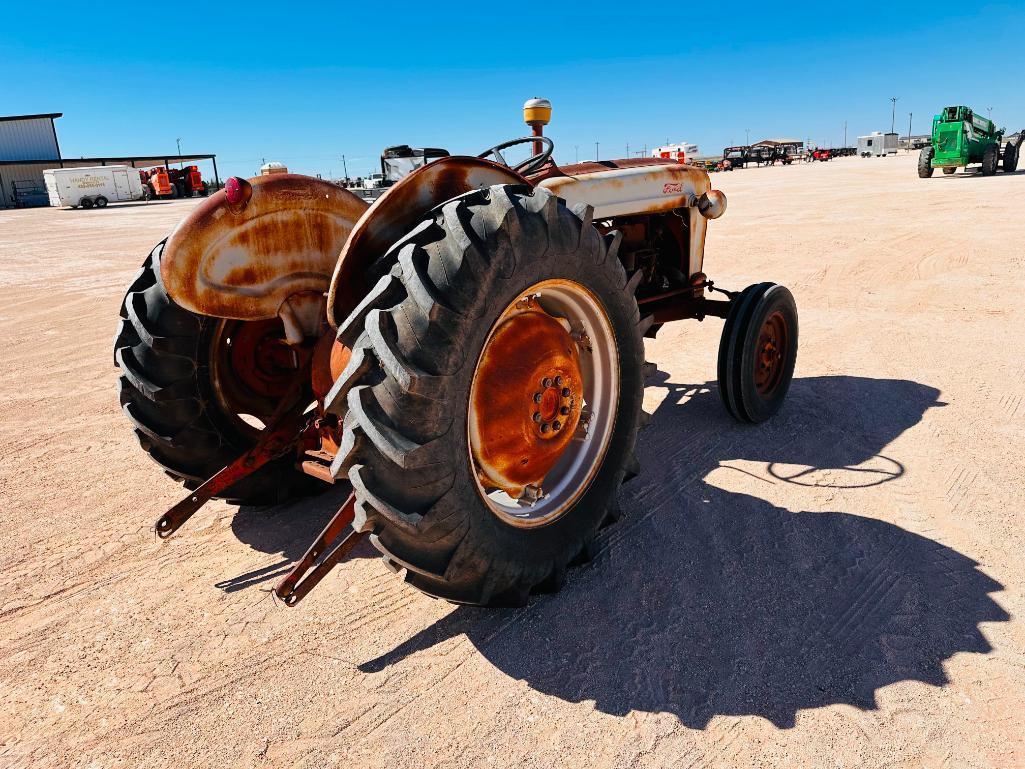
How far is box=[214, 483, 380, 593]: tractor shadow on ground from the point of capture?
9.62 ft

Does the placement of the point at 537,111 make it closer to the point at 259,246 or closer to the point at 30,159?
the point at 259,246

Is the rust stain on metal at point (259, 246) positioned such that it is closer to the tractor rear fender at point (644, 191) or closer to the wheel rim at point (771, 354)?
the tractor rear fender at point (644, 191)

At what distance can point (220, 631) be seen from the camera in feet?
8.45

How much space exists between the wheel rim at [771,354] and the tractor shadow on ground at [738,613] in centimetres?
96

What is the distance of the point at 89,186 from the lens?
3772 centimetres

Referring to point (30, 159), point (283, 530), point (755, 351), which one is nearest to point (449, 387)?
point (283, 530)

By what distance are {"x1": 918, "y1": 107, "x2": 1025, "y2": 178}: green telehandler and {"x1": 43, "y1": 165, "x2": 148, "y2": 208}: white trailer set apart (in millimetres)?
39041

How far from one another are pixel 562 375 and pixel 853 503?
1.69m

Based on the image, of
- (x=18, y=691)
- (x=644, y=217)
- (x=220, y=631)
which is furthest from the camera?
(x=644, y=217)

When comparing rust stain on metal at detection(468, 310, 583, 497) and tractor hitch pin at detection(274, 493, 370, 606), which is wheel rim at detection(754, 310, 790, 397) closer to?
rust stain on metal at detection(468, 310, 583, 497)

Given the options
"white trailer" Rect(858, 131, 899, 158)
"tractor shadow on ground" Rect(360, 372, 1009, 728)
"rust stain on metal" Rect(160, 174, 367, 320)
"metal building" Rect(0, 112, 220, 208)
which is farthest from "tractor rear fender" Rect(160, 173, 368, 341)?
"white trailer" Rect(858, 131, 899, 158)

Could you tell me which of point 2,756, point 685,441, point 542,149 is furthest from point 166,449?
point 685,441

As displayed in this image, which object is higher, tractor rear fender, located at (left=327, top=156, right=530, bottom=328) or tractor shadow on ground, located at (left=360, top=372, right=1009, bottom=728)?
tractor rear fender, located at (left=327, top=156, right=530, bottom=328)

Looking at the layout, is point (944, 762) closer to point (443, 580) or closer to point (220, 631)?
point (443, 580)
